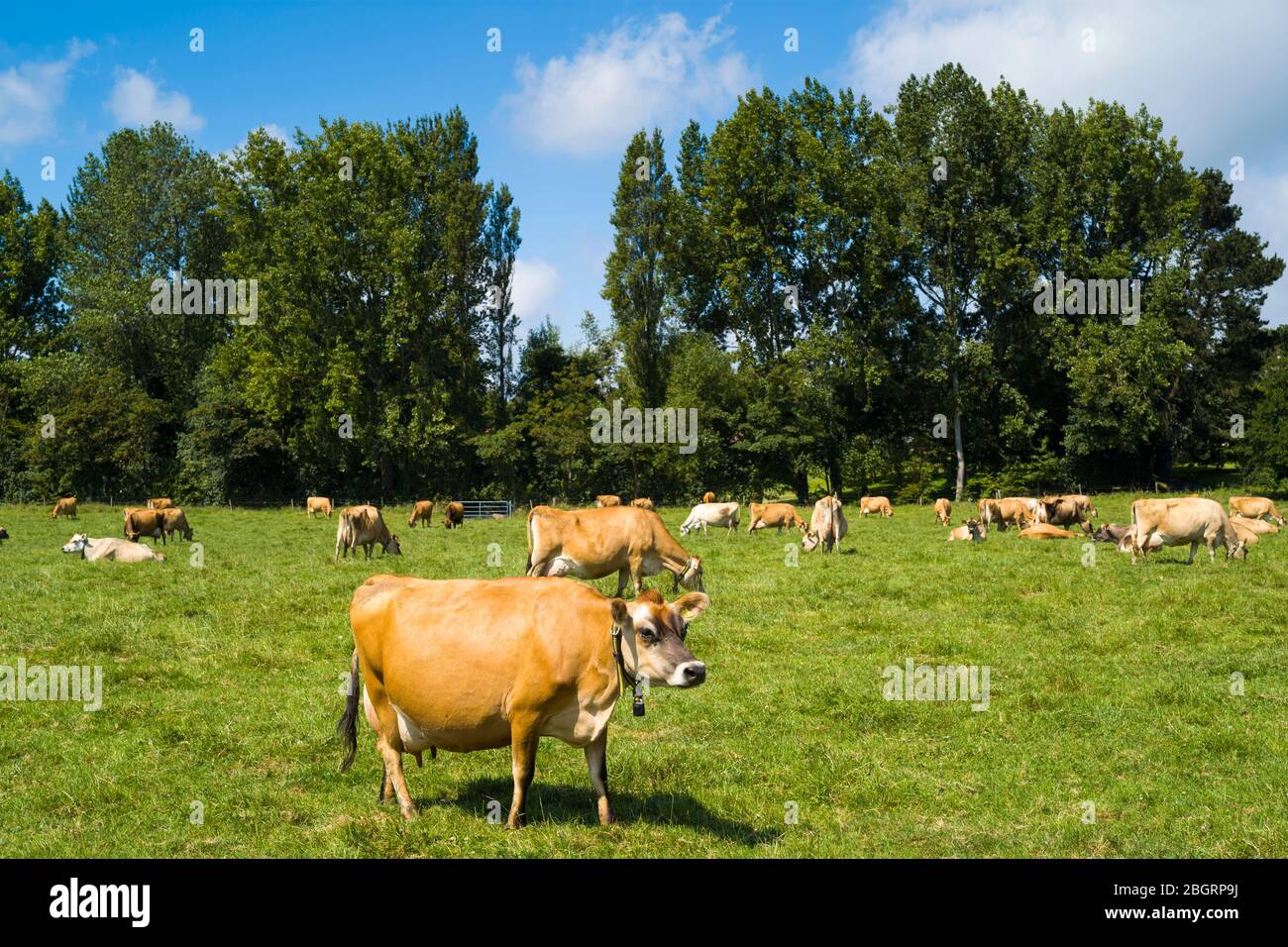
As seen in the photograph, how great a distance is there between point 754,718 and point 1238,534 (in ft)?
61.1

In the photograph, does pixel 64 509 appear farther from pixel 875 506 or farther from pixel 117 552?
pixel 875 506

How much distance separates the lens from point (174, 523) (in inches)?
1280

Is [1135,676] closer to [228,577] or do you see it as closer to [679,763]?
[679,763]

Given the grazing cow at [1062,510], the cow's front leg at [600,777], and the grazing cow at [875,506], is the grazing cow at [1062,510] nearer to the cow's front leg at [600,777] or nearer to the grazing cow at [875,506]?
the grazing cow at [875,506]

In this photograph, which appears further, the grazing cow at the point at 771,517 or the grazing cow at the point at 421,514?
the grazing cow at the point at 421,514

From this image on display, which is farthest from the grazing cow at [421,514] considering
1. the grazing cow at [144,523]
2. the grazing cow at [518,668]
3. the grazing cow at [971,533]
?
the grazing cow at [518,668]

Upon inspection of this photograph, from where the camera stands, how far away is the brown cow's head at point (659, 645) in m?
6.79

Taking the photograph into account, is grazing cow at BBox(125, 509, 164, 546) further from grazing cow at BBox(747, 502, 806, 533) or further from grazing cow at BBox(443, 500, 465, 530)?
grazing cow at BBox(747, 502, 806, 533)

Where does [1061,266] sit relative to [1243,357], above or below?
above

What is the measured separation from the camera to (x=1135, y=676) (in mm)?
12180

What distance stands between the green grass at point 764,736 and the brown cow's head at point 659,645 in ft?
3.87

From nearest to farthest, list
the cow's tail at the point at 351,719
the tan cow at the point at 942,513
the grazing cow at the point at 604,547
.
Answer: the cow's tail at the point at 351,719, the grazing cow at the point at 604,547, the tan cow at the point at 942,513

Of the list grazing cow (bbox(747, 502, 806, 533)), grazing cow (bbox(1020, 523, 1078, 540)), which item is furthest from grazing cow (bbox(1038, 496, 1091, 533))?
grazing cow (bbox(747, 502, 806, 533))
